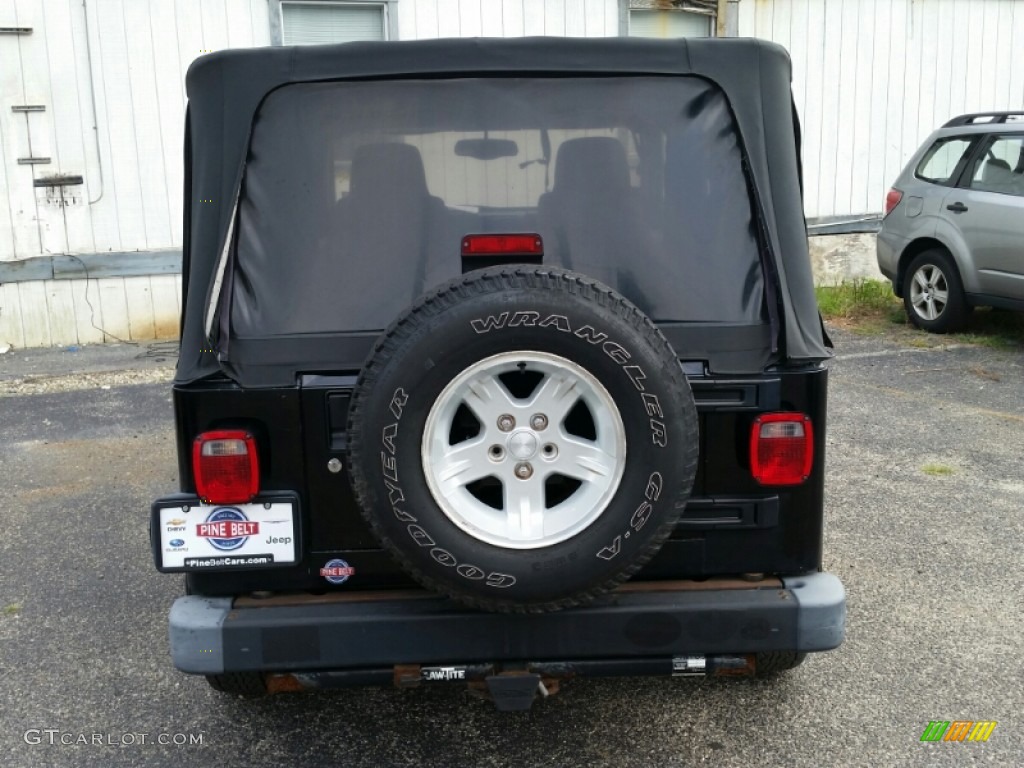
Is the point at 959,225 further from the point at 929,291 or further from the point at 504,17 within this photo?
the point at 504,17

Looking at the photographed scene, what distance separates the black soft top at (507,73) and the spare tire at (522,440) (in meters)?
0.63

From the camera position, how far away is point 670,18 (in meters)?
11.1

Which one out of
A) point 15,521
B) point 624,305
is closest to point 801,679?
point 624,305

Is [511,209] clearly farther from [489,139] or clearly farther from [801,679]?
[801,679]

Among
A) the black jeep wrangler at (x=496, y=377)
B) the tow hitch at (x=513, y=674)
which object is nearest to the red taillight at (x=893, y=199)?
the black jeep wrangler at (x=496, y=377)

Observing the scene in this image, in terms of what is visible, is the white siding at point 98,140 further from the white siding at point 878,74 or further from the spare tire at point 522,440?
the spare tire at point 522,440

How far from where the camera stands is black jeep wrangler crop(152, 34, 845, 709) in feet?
8.49

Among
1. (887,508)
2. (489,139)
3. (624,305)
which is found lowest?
(887,508)

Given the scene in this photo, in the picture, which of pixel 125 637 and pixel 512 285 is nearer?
pixel 512 285

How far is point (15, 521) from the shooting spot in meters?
5.34

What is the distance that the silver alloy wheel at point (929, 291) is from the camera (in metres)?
9.41

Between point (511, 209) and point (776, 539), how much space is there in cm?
121

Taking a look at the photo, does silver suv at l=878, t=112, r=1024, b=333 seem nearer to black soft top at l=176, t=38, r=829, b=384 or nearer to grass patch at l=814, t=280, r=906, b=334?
grass patch at l=814, t=280, r=906, b=334
